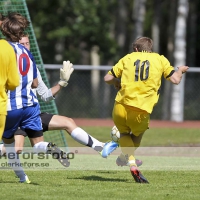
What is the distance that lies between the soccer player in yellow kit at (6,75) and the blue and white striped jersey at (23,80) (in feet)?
1.39

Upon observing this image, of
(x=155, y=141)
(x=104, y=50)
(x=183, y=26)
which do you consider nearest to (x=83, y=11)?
(x=104, y=50)

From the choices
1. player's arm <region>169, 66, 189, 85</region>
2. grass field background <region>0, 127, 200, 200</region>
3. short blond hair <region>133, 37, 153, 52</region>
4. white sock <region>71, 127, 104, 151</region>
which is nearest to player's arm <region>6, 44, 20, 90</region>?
grass field background <region>0, 127, 200, 200</region>

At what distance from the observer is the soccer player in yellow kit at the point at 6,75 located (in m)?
6.34

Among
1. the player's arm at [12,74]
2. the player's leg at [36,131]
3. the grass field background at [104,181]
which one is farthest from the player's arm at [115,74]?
the player's arm at [12,74]

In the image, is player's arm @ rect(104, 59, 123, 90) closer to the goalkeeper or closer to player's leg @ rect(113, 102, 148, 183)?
player's leg @ rect(113, 102, 148, 183)

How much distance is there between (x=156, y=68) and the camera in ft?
24.9

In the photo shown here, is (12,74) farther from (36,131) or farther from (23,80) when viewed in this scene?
(36,131)

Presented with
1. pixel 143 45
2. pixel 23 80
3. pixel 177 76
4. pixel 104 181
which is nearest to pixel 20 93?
pixel 23 80

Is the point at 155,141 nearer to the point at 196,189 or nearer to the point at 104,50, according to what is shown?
the point at 196,189

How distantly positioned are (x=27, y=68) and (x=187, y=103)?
48.8 ft

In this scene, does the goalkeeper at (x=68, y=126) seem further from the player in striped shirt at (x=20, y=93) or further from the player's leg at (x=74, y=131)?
the player in striped shirt at (x=20, y=93)

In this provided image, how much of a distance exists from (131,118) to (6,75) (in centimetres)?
188

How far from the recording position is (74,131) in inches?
334

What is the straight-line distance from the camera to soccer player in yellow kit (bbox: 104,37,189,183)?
749 cm
